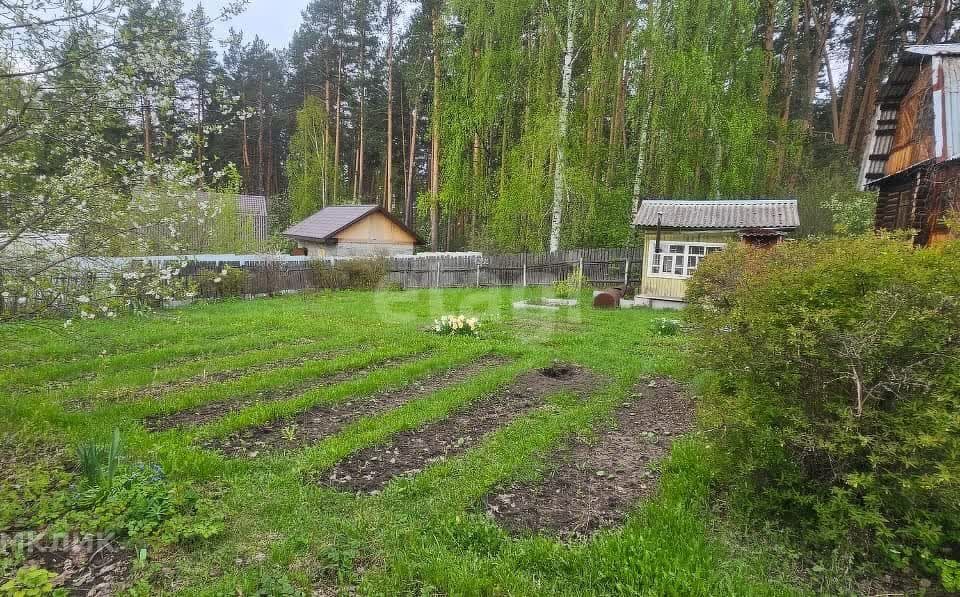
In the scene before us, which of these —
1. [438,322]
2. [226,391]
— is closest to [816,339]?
[226,391]

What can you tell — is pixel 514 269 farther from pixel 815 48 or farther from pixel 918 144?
pixel 815 48

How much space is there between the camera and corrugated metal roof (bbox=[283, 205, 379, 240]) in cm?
2066

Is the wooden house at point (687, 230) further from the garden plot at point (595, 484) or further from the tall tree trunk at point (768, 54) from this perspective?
the garden plot at point (595, 484)

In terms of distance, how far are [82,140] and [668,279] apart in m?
12.8

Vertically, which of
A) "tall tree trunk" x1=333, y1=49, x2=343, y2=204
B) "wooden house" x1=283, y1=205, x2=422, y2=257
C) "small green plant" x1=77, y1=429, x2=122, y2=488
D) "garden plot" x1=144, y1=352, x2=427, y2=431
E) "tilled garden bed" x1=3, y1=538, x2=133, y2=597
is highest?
"tall tree trunk" x1=333, y1=49, x2=343, y2=204

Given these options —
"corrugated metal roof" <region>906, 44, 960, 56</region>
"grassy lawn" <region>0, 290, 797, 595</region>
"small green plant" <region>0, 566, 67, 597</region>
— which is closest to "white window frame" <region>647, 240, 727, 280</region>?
"grassy lawn" <region>0, 290, 797, 595</region>

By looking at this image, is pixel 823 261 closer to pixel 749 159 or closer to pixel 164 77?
pixel 164 77

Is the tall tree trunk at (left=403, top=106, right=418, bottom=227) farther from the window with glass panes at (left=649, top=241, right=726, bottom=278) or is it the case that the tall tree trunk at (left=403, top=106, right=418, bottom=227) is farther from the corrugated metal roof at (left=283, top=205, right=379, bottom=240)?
the window with glass panes at (left=649, top=241, right=726, bottom=278)

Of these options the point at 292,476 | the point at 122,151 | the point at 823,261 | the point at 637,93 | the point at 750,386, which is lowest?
the point at 292,476

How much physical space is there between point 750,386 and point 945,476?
95cm

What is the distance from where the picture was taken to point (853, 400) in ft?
8.60

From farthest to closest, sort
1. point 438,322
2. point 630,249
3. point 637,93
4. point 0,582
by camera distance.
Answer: point 637,93, point 630,249, point 438,322, point 0,582

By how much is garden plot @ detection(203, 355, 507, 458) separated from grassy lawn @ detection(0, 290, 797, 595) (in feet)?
0.30

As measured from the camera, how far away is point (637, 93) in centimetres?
1692
